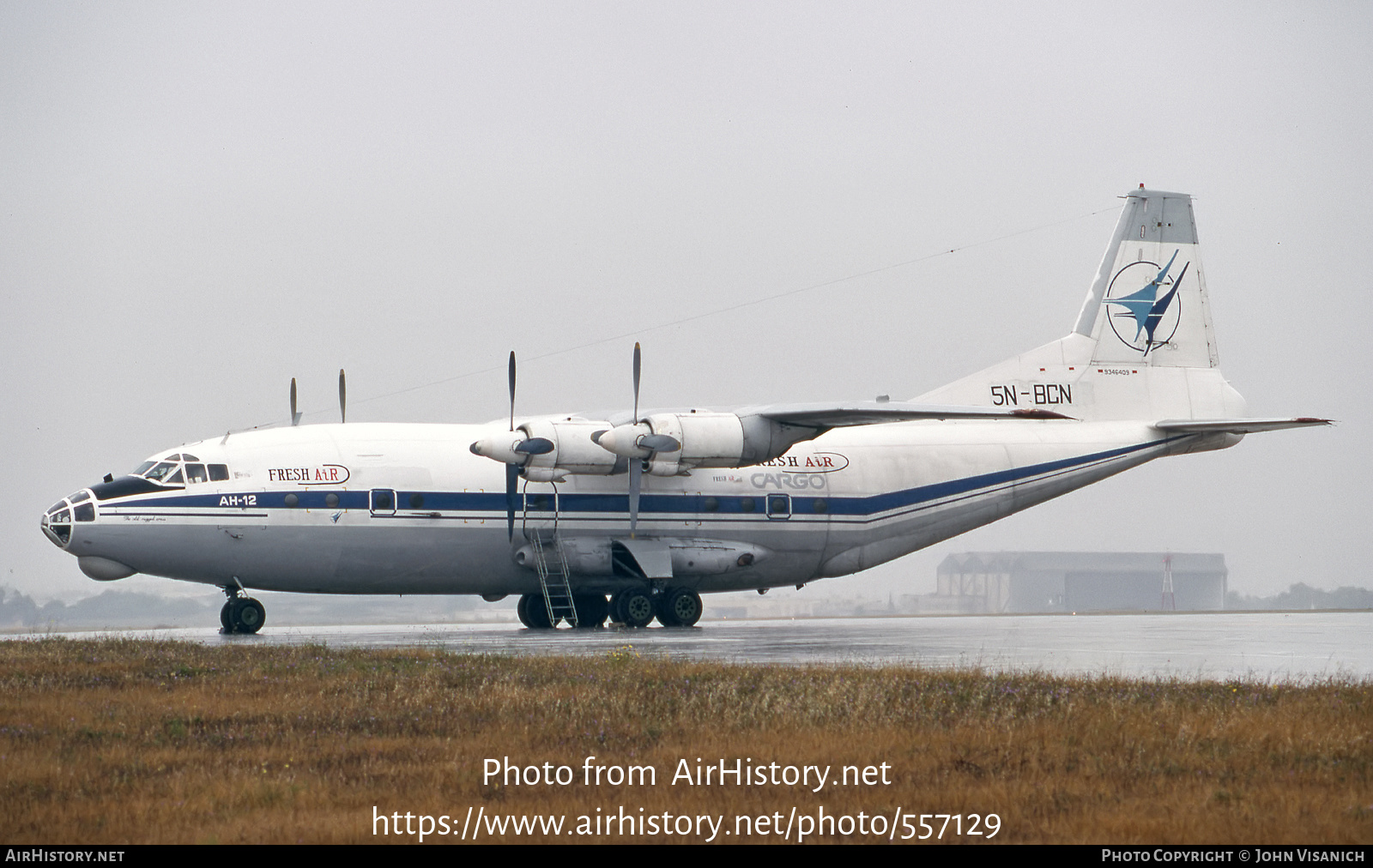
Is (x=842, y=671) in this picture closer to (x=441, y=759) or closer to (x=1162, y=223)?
(x=441, y=759)

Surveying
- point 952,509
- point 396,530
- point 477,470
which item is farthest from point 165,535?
point 952,509

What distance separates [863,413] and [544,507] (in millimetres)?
7040

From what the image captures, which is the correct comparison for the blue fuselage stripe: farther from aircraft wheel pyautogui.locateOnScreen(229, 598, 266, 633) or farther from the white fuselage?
aircraft wheel pyautogui.locateOnScreen(229, 598, 266, 633)

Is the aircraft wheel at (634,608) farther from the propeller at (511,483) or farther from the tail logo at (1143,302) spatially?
the tail logo at (1143,302)

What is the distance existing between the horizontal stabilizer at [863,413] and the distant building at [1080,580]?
8270cm

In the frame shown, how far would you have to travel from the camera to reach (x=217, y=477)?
85.1 feet

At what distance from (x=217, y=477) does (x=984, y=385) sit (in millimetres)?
18298

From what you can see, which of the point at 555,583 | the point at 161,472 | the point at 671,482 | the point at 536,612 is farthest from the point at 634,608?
the point at 161,472

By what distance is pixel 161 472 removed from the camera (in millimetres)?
25875

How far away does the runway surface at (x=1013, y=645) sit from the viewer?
55.6 ft

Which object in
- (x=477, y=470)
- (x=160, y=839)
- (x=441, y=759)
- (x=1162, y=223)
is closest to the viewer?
(x=160, y=839)

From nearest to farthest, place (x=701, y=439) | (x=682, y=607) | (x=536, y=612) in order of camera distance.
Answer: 1. (x=701, y=439)
2. (x=682, y=607)
3. (x=536, y=612)

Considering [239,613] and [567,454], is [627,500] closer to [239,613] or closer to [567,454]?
[567,454]

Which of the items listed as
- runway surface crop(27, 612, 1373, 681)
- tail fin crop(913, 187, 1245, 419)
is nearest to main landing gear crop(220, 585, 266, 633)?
runway surface crop(27, 612, 1373, 681)
